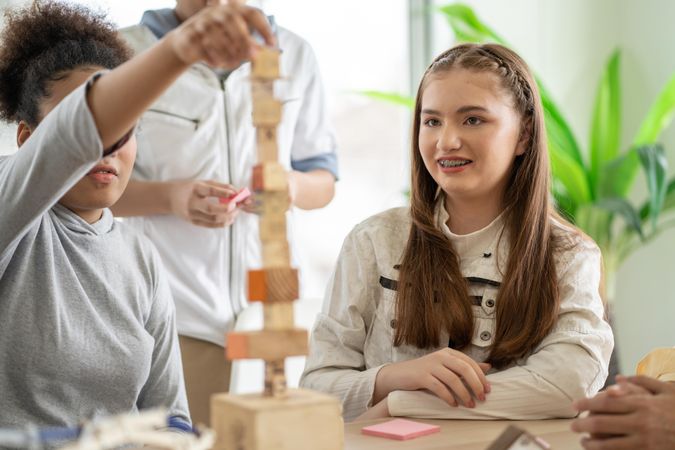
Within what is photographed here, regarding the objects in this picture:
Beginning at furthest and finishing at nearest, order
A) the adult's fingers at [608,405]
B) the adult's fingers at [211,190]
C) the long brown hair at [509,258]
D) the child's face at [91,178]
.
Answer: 1. the adult's fingers at [211,190]
2. the long brown hair at [509,258]
3. the child's face at [91,178]
4. the adult's fingers at [608,405]

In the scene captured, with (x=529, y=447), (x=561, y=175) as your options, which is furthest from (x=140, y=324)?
(x=561, y=175)

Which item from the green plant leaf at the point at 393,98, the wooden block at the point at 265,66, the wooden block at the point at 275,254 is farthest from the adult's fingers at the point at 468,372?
the green plant leaf at the point at 393,98

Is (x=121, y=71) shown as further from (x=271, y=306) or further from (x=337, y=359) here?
(x=337, y=359)

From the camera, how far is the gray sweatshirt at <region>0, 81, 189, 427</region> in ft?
3.81

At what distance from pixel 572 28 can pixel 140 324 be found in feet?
8.96

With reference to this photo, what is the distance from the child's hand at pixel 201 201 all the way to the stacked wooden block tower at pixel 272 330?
0.81m

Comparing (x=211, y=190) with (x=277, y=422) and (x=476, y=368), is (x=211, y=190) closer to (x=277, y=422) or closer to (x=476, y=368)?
(x=476, y=368)

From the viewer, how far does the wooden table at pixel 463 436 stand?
3.59 ft

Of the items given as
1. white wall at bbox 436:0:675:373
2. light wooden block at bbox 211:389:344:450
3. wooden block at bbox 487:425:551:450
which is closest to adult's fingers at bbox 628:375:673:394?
wooden block at bbox 487:425:551:450

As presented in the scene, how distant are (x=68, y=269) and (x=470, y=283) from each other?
682mm

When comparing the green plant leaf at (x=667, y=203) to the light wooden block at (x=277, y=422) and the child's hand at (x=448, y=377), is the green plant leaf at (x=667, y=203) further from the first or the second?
the light wooden block at (x=277, y=422)

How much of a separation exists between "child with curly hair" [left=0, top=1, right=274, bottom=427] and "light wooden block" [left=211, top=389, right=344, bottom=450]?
0.30m

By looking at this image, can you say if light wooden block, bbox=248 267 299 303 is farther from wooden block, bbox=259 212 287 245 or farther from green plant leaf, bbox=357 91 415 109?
green plant leaf, bbox=357 91 415 109

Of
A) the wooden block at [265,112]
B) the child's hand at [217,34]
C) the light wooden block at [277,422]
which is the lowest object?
the light wooden block at [277,422]
